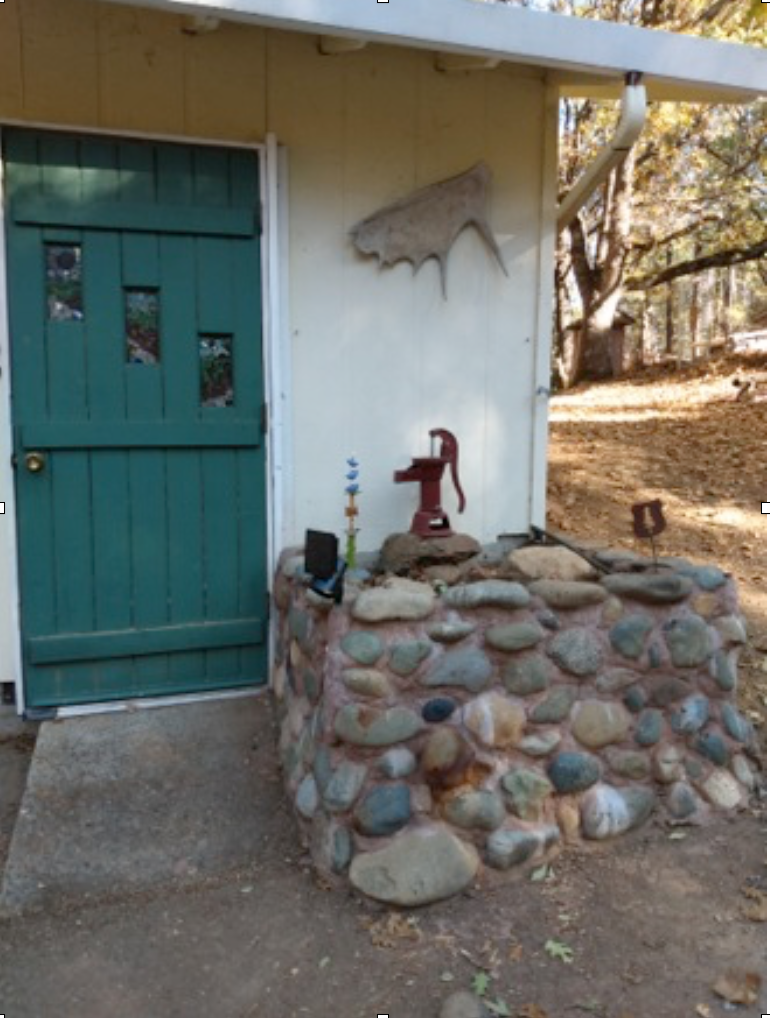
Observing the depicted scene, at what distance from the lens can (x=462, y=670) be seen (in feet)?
8.34

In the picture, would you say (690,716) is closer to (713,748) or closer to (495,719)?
(713,748)

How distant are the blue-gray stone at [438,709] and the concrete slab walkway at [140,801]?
0.61 meters

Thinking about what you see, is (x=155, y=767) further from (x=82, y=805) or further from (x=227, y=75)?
(x=227, y=75)

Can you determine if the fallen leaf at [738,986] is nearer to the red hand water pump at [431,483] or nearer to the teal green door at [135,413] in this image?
the red hand water pump at [431,483]

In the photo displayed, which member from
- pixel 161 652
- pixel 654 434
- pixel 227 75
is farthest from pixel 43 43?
pixel 654 434

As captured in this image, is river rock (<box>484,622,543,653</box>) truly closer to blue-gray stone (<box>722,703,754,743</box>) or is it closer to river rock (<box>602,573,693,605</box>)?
river rock (<box>602,573,693,605</box>)

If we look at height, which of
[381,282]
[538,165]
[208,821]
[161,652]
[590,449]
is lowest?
[208,821]

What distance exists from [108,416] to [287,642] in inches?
39.1

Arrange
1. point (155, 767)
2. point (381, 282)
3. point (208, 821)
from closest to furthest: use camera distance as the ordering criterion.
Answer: point (208, 821) < point (155, 767) < point (381, 282)

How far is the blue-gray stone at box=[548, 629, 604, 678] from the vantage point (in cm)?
263

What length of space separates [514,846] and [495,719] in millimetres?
349

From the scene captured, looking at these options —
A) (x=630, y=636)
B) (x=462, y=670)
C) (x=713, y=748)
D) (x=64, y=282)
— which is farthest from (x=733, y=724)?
(x=64, y=282)

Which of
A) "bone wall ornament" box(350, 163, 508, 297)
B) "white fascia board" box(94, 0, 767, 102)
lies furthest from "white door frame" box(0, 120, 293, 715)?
"white fascia board" box(94, 0, 767, 102)

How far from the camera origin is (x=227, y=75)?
3012 millimetres
